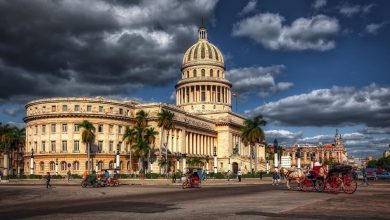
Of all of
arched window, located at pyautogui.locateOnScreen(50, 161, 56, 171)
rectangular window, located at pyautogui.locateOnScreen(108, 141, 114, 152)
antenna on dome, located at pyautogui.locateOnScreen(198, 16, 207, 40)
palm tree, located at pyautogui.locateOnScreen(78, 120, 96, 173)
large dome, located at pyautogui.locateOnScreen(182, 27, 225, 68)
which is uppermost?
antenna on dome, located at pyautogui.locateOnScreen(198, 16, 207, 40)

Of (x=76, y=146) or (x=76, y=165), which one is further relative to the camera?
(x=76, y=146)

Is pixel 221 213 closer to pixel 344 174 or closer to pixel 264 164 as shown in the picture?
pixel 344 174

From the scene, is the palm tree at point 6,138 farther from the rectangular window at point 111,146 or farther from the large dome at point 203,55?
the large dome at point 203,55

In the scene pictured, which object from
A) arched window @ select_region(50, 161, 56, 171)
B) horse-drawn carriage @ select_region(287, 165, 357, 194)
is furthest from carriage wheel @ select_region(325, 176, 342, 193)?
arched window @ select_region(50, 161, 56, 171)

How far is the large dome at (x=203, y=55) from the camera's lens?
14538cm

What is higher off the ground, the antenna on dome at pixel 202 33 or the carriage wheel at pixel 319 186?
the antenna on dome at pixel 202 33

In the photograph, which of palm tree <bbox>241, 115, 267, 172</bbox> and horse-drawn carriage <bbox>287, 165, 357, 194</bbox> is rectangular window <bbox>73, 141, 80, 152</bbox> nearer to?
Answer: palm tree <bbox>241, 115, 267, 172</bbox>

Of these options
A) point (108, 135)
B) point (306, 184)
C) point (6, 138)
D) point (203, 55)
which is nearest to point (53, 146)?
point (108, 135)

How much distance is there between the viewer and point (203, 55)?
146 metres

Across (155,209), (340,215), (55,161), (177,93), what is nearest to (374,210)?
(340,215)

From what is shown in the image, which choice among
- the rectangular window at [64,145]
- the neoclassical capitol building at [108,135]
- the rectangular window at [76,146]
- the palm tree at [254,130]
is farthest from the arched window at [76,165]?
the palm tree at [254,130]

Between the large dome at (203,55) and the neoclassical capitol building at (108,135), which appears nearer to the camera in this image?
the neoclassical capitol building at (108,135)

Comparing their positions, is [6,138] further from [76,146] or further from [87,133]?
[87,133]

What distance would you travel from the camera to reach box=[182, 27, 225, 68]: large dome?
145 m
